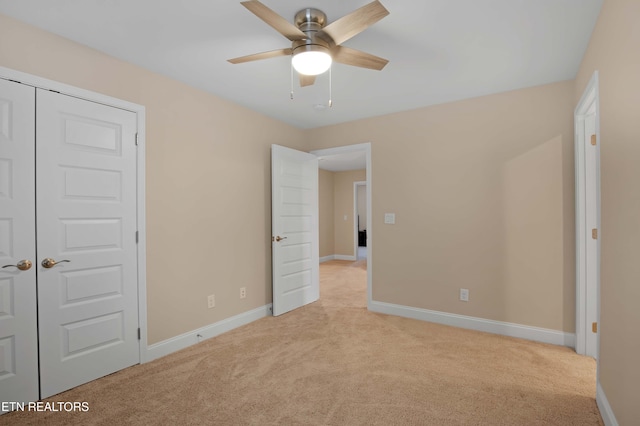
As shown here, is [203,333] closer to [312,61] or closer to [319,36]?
[312,61]

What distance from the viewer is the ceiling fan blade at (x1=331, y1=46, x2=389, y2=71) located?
1.99 metres

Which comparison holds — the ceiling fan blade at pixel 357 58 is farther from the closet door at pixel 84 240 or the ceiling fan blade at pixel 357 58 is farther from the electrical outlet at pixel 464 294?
the electrical outlet at pixel 464 294

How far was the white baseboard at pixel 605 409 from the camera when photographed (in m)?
1.74

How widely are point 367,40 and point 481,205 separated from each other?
2138 mm

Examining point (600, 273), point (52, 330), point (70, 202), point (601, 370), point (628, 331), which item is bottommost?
point (601, 370)

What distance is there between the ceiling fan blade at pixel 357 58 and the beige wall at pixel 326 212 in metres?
6.04

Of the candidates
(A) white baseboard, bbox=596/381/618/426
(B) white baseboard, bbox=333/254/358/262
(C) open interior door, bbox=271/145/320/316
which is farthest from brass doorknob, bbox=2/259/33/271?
(B) white baseboard, bbox=333/254/358/262

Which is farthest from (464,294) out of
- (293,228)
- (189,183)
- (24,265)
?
(24,265)

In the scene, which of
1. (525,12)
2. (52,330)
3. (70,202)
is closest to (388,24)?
(525,12)

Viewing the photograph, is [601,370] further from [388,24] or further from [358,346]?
[388,24]

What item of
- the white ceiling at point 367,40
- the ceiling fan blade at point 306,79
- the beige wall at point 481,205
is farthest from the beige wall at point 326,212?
the ceiling fan blade at point 306,79

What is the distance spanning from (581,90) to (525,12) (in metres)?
1.15

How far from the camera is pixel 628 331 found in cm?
153

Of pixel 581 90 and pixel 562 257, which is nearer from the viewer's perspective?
pixel 581 90
